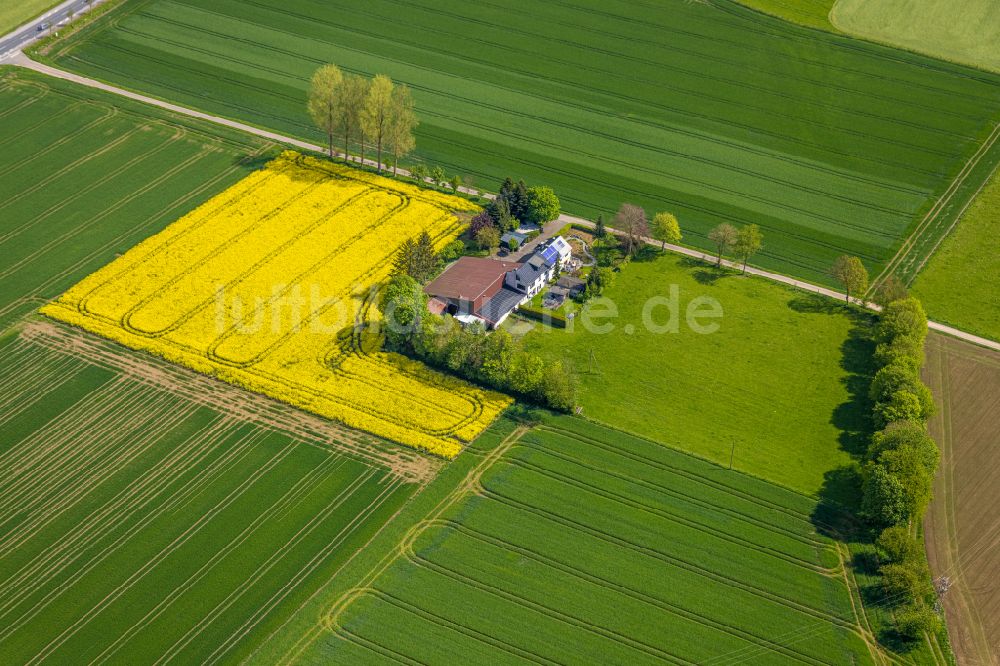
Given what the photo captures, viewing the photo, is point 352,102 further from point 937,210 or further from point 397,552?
point 937,210

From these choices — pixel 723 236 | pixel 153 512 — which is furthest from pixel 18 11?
pixel 723 236

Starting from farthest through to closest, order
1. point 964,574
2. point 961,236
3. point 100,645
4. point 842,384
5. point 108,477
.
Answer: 1. point 961,236
2. point 842,384
3. point 108,477
4. point 964,574
5. point 100,645

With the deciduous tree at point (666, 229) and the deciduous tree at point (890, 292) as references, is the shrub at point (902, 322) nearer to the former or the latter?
the deciduous tree at point (890, 292)

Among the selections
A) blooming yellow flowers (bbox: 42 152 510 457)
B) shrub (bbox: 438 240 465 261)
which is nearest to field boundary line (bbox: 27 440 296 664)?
blooming yellow flowers (bbox: 42 152 510 457)

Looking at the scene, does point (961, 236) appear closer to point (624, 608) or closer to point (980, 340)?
point (980, 340)

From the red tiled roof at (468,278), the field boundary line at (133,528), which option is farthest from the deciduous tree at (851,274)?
the field boundary line at (133,528)

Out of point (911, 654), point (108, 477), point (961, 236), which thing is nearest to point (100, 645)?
point (108, 477)
